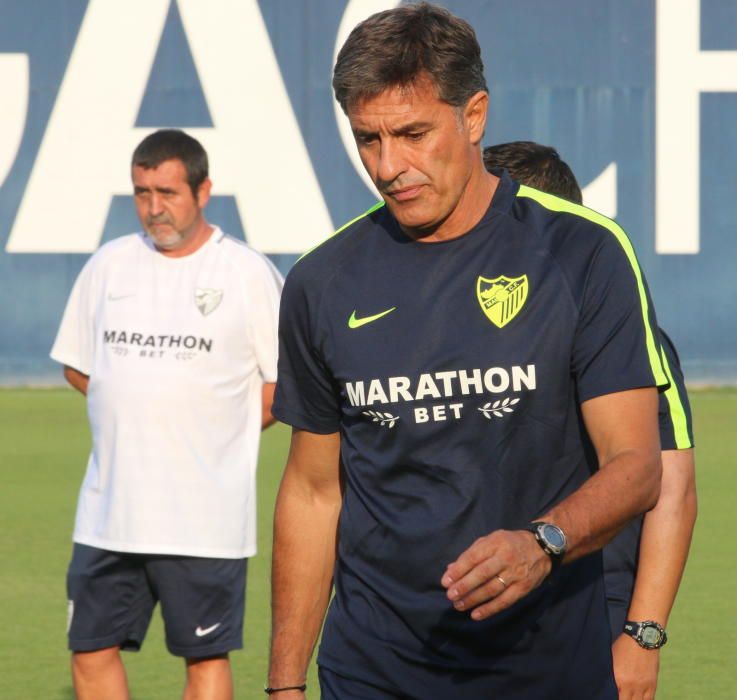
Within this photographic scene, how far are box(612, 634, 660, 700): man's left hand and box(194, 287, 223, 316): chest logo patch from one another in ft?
8.15

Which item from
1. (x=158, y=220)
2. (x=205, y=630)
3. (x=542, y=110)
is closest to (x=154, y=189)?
(x=158, y=220)

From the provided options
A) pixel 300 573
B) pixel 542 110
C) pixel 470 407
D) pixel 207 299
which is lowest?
pixel 300 573

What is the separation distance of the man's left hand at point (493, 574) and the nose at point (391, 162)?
2.44 ft

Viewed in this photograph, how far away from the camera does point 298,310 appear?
3334mm

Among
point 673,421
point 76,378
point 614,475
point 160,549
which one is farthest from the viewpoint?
point 76,378

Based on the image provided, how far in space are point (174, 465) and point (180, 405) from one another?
203 millimetres

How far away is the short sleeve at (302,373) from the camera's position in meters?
3.32

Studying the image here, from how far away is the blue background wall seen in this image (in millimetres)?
14039

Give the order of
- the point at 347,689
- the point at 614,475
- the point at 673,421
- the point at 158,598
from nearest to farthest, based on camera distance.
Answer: the point at 614,475
the point at 347,689
the point at 673,421
the point at 158,598

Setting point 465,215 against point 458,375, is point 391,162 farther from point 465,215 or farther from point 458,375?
point 458,375

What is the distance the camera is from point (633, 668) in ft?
11.6

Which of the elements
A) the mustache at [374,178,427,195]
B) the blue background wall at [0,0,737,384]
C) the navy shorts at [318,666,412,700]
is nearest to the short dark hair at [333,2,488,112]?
the mustache at [374,178,427,195]

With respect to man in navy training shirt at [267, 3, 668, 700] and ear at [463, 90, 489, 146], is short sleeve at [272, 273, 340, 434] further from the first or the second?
ear at [463, 90, 489, 146]

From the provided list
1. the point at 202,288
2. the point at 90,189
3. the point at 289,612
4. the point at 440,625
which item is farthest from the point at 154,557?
the point at 90,189
